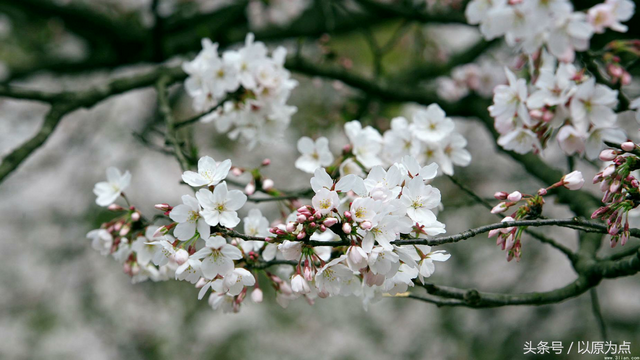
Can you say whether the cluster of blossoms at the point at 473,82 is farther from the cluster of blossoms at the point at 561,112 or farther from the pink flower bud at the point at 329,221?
the pink flower bud at the point at 329,221

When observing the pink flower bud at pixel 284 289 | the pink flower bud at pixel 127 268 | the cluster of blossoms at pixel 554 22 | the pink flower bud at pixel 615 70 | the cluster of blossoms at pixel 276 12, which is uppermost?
the cluster of blossoms at pixel 554 22

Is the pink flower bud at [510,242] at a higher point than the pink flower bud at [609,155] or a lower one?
lower

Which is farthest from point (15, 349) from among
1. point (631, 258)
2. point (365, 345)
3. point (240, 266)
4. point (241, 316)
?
point (631, 258)

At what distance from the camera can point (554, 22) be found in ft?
3.52

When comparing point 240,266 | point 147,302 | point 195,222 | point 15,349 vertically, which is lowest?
point 15,349

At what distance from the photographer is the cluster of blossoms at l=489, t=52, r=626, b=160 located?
0.99 m

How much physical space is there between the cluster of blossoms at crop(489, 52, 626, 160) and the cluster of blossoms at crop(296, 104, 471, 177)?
0.47 feet

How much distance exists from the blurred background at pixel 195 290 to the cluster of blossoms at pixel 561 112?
4.26 ft

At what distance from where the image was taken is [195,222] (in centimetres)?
84

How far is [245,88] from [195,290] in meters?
1.88

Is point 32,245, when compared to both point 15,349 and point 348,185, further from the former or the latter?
point 348,185

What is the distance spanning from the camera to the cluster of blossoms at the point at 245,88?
1309 millimetres

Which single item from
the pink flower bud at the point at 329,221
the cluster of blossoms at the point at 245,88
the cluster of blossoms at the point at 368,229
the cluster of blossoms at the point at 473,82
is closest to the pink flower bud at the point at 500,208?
the cluster of blossoms at the point at 368,229

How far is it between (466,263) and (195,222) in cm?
244
